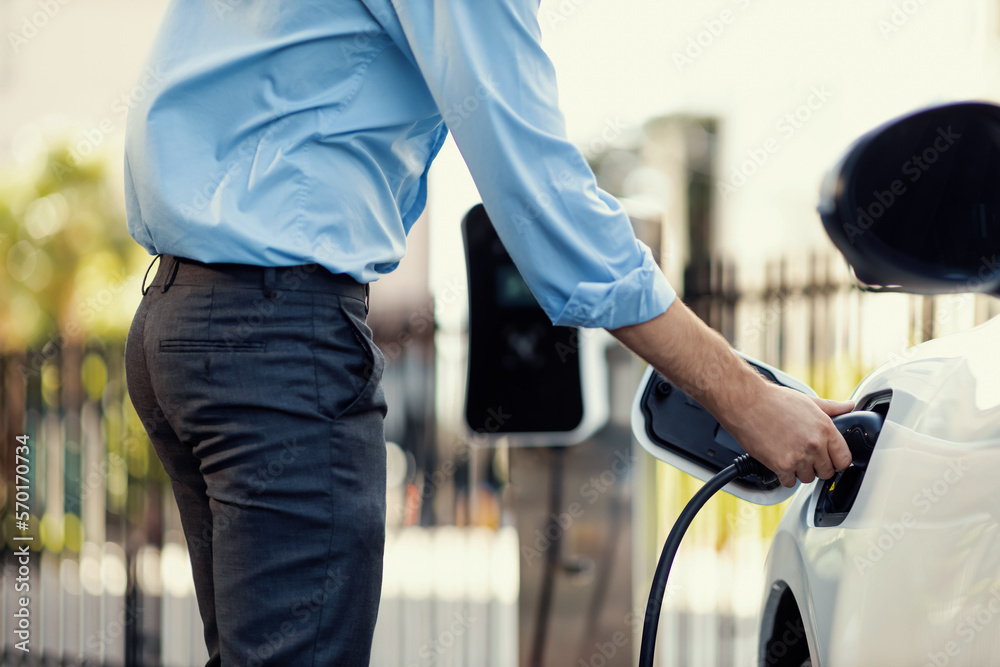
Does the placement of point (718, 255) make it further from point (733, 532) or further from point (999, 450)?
point (999, 450)

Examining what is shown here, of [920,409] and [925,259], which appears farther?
[925,259]

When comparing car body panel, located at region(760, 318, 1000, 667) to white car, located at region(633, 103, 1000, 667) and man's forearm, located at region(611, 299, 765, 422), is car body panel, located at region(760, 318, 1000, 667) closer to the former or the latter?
white car, located at region(633, 103, 1000, 667)

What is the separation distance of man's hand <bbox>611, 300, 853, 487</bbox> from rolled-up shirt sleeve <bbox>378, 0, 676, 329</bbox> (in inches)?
1.3

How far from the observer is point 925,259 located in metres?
1.26

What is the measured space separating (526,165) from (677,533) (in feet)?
1.90

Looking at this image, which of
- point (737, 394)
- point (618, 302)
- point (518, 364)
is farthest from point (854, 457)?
point (518, 364)

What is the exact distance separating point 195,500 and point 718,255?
336cm

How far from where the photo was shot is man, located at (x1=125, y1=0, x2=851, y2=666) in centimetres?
105

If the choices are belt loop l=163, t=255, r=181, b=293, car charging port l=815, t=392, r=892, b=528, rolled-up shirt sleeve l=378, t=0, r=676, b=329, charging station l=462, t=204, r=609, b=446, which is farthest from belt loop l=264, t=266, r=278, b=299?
charging station l=462, t=204, r=609, b=446

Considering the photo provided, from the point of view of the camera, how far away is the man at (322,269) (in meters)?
1.05

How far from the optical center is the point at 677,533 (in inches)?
50.1

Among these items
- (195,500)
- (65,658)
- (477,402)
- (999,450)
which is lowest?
(65,658)

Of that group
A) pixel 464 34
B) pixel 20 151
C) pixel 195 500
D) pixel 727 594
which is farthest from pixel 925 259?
pixel 20 151

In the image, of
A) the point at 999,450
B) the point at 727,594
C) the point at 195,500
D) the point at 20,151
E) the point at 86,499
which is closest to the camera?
the point at 999,450
